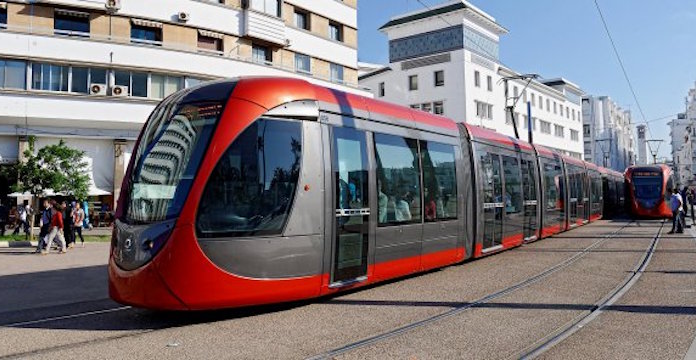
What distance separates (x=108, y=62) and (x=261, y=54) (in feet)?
29.8

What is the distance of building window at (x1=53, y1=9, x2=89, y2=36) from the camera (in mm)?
26312

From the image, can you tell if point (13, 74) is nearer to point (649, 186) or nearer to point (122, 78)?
point (122, 78)

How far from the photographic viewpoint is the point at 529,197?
14.3 metres

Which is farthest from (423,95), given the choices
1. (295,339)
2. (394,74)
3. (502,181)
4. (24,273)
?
(295,339)

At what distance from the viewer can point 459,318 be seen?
20.2ft

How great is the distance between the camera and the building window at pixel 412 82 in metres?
50.8

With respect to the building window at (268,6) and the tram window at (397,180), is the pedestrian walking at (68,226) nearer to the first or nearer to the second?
the tram window at (397,180)

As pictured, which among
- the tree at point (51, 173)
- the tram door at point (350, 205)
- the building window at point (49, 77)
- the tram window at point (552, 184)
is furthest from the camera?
the building window at point (49, 77)

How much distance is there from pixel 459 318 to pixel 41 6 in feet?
90.7

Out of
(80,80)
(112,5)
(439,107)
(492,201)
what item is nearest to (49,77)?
(80,80)

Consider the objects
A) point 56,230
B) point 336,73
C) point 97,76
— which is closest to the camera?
point 56,230

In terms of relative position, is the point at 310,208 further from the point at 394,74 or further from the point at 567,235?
the point at 394,74

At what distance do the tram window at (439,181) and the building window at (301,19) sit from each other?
26.2m

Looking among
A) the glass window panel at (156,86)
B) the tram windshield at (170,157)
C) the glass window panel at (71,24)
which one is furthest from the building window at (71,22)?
the tram windshield at (170,157)
